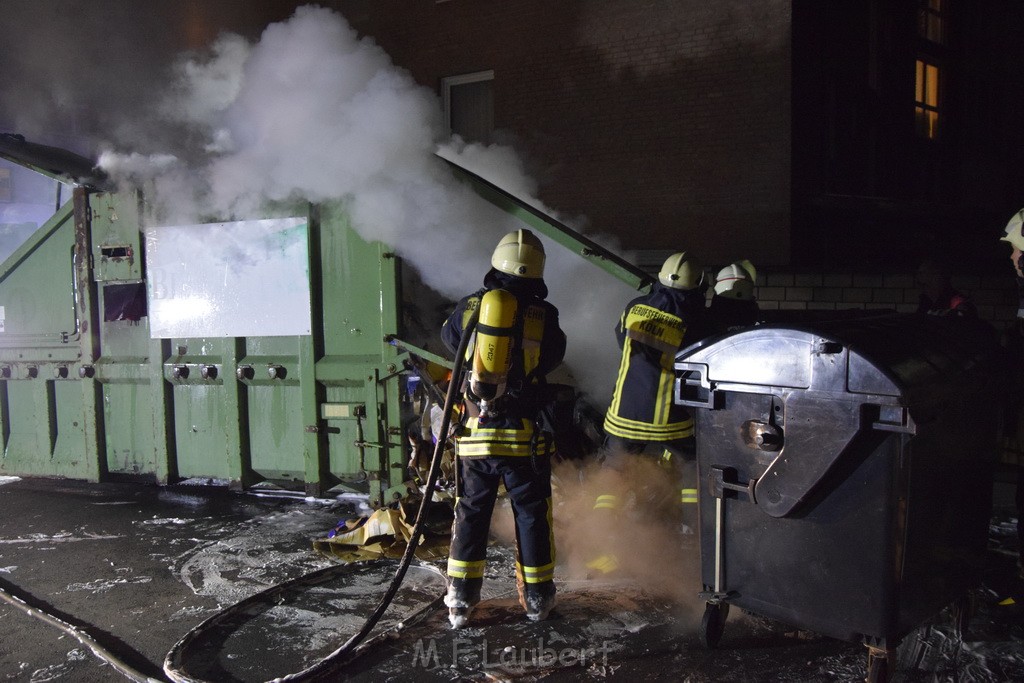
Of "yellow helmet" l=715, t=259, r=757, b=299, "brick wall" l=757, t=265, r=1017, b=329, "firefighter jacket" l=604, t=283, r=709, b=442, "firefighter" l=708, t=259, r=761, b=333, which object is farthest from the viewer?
"brick wall" l=757, t=265, r=1017, b=329

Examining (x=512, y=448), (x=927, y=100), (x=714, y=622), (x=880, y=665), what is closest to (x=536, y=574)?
(x=512, y=448)

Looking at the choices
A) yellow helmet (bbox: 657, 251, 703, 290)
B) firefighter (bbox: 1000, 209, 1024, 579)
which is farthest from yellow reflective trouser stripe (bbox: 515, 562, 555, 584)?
firefighter (bbox: 1000, 209, 1024, 579)

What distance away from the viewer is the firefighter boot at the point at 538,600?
3.74 meters

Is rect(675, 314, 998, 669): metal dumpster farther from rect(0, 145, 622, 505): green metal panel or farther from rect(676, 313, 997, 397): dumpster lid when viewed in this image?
rect(0, 145, 622, 505): green metal panel

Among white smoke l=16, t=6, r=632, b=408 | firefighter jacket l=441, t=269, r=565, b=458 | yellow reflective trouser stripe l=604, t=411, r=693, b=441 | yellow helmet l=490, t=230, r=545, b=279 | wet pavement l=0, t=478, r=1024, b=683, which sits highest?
white smoke l=16, t=6, r=632, b=408

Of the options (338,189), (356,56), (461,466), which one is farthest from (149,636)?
(356,56)

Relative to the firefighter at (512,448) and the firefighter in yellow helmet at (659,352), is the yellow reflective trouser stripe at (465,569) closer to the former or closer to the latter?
the firefighter at (512,448)

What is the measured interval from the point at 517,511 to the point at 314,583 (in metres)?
1.33

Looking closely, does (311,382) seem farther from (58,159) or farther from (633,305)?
(58,159)

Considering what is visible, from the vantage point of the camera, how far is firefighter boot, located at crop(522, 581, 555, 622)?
3744mm

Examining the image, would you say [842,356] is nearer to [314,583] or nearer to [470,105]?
[314,583]

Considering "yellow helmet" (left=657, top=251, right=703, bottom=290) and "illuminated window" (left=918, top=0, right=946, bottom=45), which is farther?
"illuminated window" (left=918, top=0, right=946, bottom=45)

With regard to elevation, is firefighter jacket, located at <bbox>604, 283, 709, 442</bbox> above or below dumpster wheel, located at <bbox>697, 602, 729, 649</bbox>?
above

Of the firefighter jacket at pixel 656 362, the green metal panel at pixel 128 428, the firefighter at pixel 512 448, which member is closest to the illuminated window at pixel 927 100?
the firefighter jacket at pixel 656 362
